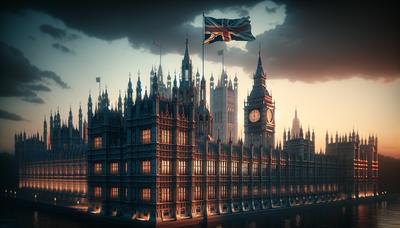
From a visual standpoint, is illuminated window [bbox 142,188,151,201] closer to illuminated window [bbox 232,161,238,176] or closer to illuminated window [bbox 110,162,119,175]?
illuminated window [bbox 110,162,119,175]

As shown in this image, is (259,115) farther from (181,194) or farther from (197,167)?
(181,194)

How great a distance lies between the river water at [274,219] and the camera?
68363mm

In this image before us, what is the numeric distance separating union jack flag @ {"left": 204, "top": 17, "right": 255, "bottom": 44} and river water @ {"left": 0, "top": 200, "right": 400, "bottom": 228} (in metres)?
32.4

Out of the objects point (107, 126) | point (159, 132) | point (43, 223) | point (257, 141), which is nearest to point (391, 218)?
point (257, 141)

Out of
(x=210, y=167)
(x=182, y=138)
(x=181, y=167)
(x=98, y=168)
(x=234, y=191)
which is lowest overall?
(x=234, y=191)

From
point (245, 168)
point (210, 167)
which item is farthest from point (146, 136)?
point (245, 168)

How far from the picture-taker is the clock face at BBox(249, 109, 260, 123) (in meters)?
111

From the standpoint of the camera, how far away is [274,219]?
76.4 m

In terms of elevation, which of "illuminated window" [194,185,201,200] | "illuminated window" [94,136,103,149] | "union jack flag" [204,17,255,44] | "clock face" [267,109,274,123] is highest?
"union jack flag" [204,17,255,44]

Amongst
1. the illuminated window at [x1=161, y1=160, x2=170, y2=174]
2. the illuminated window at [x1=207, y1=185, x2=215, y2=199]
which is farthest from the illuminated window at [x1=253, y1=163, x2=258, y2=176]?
the illuminated window at [x1=161, y1=160, x2=170, y2=174]

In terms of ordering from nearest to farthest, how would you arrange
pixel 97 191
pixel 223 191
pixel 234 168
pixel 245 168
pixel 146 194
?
1. pixel 146 194
2. pixel 223 191
3. pixel 97 191
4. pixel 234 168
5. pixel 245 168

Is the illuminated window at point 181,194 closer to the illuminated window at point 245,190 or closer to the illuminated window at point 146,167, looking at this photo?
the illuminated window at point 146,167

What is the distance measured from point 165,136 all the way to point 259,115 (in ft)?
161

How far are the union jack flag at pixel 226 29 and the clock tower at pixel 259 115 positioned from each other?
35.9 meters
